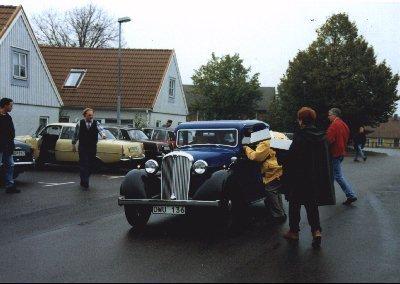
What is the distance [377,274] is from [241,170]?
3.27m

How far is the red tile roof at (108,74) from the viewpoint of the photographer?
3322cm

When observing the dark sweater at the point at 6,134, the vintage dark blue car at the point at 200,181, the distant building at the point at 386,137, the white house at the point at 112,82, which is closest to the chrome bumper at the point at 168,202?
the vintage dark blue car at the point at 200,181

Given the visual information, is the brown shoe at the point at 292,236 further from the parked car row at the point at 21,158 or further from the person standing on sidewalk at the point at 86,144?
the parked car row at the point at 21,158

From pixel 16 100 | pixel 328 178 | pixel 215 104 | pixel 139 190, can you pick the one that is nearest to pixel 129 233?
pixel 139 190

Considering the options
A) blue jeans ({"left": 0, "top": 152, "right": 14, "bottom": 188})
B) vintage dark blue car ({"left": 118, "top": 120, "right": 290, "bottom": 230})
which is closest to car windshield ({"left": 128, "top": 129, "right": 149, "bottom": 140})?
blue jeans ({"left": 0, "top": 152, "right": 14, "bottom": 188})

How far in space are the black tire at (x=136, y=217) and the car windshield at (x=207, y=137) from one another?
5.45ft

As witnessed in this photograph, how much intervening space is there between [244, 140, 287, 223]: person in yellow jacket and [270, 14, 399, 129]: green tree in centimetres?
3883

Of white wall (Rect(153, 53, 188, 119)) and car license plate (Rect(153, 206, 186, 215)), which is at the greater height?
white wall (Rect(153, 53, 188, 119))

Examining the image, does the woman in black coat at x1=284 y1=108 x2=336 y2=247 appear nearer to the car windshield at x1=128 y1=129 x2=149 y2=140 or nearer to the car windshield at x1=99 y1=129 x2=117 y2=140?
the car windshield at x1=99 y1=129 x2=117 y2=140

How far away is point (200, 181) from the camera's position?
800 centimetres

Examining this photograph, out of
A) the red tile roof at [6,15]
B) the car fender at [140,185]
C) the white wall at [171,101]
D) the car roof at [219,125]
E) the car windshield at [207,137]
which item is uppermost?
the red tile roof at [6,15]

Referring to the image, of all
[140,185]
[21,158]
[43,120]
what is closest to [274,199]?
[140,185]

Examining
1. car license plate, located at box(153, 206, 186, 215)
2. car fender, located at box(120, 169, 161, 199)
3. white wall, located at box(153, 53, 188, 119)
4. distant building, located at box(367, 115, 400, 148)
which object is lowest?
distant building, located at box(367, 115, 400, 148)

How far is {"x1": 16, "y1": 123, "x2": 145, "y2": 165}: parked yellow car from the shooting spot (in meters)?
16.6
